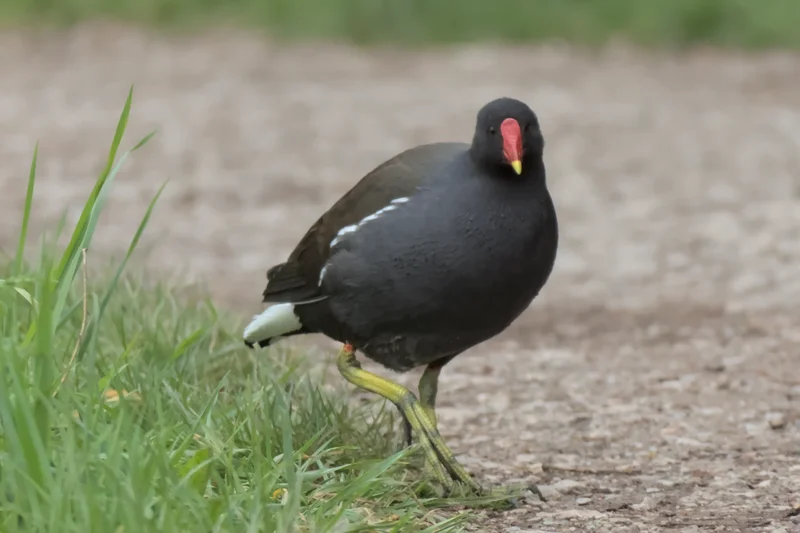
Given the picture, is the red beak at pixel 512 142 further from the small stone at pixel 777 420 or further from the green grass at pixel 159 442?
the small stone at pixel 777 420

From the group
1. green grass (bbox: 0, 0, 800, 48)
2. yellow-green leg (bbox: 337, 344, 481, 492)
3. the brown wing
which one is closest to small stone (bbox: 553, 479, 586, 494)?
yellow-green leg (bbox: 337, 344, 481, 492)

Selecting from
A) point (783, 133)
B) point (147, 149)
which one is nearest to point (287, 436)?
point (147, 149)

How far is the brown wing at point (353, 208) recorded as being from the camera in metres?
3.75

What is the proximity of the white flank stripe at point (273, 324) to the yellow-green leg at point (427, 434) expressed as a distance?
0.36 m

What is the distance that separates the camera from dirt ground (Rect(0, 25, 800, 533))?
420 cm

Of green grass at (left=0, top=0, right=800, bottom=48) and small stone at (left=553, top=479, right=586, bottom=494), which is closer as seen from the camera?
small stone at (left=553, top=479, right=586, bottom=494)

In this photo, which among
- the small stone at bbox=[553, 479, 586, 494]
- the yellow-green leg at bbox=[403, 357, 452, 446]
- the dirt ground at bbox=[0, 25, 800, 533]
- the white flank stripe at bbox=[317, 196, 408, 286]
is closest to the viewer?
the white flank stripe at bbox=[317, 196, 408, 286]

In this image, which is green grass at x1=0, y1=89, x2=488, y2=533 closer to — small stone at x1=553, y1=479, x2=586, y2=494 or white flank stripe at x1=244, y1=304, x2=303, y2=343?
white flank stripe at x1=244, y1=304, x2=303, y2=343

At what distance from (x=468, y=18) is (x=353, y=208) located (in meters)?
11.6

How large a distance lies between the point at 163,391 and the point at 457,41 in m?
11.8

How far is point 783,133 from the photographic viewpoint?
10.5 m

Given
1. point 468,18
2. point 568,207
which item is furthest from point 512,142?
point 468,18

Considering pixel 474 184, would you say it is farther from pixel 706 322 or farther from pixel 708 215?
pixel 708 215

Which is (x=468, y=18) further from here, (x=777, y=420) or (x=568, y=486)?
(x=568, y=486)
